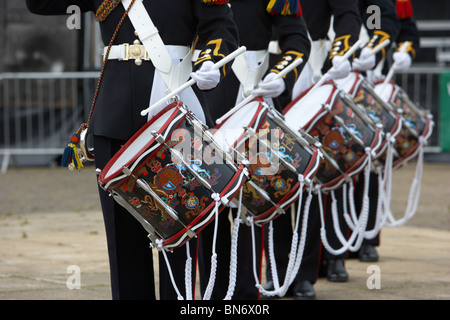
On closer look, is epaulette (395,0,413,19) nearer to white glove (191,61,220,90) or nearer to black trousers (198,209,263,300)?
black trousers (198,209,263,300)

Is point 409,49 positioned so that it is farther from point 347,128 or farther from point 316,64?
point 347,128

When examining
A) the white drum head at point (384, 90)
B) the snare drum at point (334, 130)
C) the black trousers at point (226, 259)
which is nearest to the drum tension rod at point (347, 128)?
the snare drum at point (334, 130)

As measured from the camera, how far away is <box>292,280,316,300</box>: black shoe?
200 inches

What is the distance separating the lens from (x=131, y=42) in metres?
3.63

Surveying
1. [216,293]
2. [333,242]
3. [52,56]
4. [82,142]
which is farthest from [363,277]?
[52,56]

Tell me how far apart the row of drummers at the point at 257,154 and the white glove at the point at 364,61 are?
12 centimetres

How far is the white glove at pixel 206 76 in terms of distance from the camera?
3.46m

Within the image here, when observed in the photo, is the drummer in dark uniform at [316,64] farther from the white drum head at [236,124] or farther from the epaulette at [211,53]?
the epaulette at [211,53]

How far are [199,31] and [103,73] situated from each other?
0.41 metres

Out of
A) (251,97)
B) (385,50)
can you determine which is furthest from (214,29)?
(385,50)

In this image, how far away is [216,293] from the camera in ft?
14.4

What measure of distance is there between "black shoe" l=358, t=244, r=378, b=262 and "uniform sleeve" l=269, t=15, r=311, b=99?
208 centimetres

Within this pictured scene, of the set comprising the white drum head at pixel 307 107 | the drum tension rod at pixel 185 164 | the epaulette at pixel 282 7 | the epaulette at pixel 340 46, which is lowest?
the drum tension rod at pixel 185 164

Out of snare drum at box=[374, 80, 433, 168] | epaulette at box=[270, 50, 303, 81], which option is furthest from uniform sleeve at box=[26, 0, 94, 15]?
snare drum at box=[374, 80, 433, 168]
